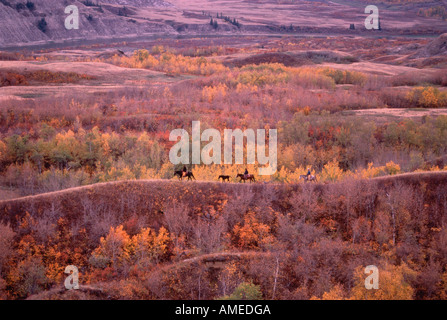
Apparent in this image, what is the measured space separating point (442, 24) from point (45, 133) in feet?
444

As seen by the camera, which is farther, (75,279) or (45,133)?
(45,133)

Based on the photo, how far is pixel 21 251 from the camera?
41.9 feet

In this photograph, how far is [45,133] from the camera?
28.2 metres

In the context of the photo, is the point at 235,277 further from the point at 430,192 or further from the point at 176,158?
the point at 176,158

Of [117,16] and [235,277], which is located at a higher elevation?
[117,16]

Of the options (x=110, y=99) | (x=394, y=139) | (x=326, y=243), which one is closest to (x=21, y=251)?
(x=326, y=243)

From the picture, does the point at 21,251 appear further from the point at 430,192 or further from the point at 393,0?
the point at 393,0

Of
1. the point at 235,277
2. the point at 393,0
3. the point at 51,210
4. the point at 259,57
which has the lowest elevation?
the point at 235,277

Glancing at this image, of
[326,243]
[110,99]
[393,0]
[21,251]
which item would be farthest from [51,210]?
[393,0]

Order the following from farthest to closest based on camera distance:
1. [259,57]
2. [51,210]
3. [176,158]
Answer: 1. [259,57]
2. [176,158]
3. [51,210]
